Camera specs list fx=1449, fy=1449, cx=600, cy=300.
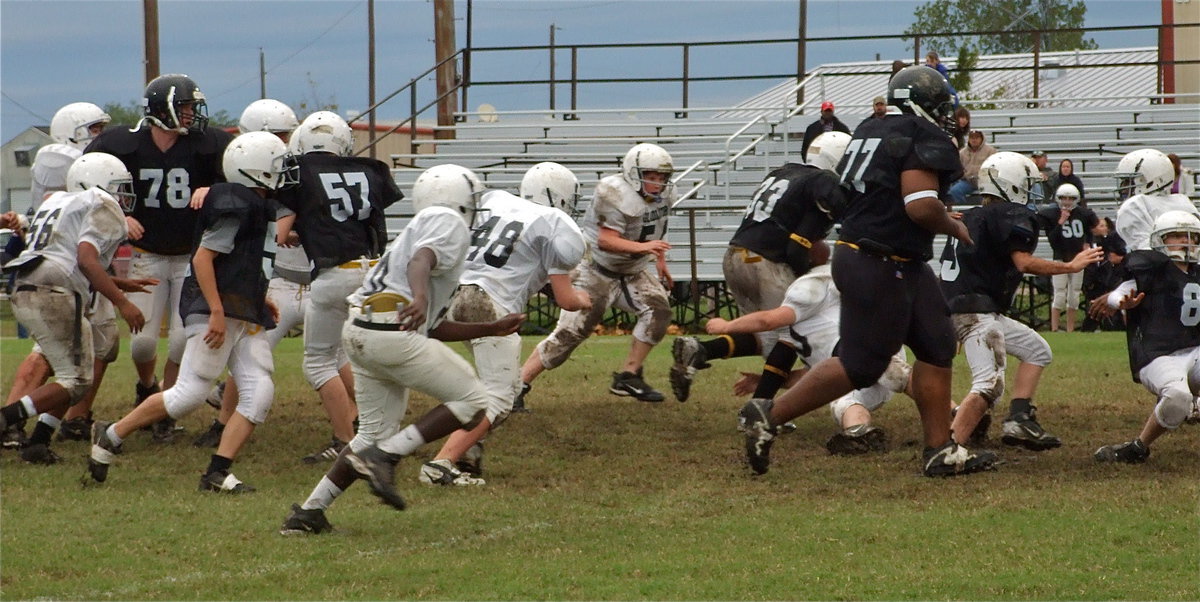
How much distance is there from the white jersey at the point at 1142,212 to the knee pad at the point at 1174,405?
159cm

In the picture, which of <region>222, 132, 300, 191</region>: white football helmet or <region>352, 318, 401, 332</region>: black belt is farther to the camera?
<region>222, 132, 300, 191</region>: white football helmet

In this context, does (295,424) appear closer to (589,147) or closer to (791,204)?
(791,204)

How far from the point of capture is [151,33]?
21156 millimetres

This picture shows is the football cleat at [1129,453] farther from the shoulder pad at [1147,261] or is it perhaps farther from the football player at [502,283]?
the football player at [502,283]

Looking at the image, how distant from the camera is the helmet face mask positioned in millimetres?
9414

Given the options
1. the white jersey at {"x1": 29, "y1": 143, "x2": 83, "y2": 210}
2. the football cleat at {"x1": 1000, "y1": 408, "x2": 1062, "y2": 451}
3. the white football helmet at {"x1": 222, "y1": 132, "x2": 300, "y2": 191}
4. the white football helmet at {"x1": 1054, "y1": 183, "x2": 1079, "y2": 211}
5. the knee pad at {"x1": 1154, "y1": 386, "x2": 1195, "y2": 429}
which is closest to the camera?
the knee pad at {"x1": 1154, "y1": 386, "x2": 1195, "y2": 429}

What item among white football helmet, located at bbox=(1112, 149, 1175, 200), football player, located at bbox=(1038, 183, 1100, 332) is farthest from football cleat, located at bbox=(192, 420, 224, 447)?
football player, located at bbox=(1038, 183, 1100, 332)

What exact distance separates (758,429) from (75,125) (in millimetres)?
5196

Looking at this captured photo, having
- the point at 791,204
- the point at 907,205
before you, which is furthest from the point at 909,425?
the point at 907,205

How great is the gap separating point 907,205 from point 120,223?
4.19 m

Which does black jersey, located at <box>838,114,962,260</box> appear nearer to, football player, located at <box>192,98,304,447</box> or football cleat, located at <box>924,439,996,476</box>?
football cleat, located at <box>924,439,996,476</box>

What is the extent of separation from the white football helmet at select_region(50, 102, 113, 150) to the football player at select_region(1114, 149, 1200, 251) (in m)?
6.53

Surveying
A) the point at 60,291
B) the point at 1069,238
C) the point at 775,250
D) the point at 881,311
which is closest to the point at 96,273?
the point at 60,291

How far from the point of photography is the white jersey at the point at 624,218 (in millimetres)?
9523
